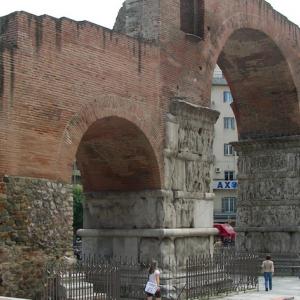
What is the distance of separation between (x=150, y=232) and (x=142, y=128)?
2.25 m

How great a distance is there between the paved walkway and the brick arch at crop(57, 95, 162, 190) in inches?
128

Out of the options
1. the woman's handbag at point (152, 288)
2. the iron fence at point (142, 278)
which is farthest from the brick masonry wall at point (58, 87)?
the woman's handbag at point (152, 288)

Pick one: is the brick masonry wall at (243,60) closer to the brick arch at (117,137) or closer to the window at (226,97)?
the brick arch at (117,137)

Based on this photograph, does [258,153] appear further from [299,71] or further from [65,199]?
[65,199]

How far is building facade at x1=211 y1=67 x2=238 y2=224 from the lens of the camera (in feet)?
144

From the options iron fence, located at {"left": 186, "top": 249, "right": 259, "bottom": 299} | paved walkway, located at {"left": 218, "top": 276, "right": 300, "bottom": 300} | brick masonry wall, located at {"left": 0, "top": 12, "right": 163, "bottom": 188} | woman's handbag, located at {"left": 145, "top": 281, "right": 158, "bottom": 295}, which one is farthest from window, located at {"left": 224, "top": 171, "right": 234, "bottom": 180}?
woman's handbag, located at {"left": 145, "top": 281, "right": 158, "bottom": 295}

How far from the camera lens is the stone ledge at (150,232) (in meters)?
13.7

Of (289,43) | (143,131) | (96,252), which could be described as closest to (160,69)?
(143,131)

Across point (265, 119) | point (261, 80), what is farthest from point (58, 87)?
point (265, 119)

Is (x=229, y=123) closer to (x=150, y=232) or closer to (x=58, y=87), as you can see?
(x=150, y=232)

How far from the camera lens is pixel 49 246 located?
11.1 metres

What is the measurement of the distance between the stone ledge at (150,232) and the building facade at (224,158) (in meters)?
28.9

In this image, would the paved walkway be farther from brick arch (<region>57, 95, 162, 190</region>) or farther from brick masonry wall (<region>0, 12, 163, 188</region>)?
brick masonry wall (<region>0, 12, 163, 188</region>)

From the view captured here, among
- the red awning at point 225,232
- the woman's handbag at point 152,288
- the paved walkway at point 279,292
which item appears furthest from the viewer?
the red awning at point 225,232
